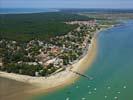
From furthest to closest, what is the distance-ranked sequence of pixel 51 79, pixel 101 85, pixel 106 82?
pixel 51 79 → pixel 106 82 → pixel 101 85

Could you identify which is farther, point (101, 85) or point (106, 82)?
point (106, 82)

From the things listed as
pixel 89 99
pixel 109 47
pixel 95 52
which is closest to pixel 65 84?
pixel 89 99

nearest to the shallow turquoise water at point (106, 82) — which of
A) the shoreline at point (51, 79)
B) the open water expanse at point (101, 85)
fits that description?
the open water expanse at point (101, 85)

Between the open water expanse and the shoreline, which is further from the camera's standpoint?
the shoreline

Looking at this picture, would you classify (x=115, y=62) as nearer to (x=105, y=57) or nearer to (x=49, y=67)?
(x=105, y=57)

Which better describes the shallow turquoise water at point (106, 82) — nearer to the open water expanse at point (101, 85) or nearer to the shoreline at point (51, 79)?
the open water expanse at point (101, 85)

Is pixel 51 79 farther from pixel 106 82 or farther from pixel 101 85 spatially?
pixel 106 82

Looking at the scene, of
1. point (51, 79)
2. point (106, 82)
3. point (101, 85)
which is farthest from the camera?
point (51, 79)

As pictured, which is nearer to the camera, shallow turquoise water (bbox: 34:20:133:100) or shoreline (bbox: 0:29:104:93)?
shallow turquoise water (bbox: 34:20:133:100)

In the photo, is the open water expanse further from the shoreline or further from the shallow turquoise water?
the shoreline

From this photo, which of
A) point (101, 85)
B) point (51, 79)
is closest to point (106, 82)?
point (101, 85)

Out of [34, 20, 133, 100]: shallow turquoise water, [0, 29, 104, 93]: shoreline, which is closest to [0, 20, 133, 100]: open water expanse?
[34, 20, 133, 100]: shallow turquoise water
